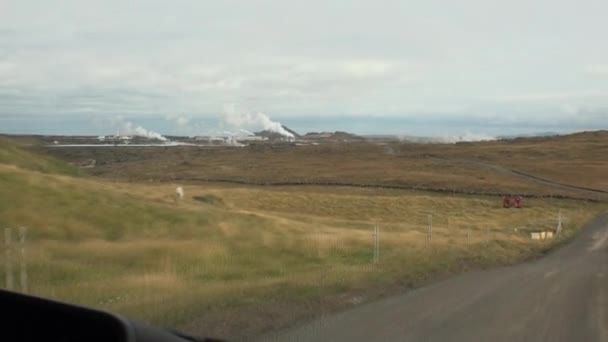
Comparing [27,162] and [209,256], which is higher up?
[27,162]

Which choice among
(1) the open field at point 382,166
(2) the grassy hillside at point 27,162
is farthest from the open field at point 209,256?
(1) the open field at point 382,166

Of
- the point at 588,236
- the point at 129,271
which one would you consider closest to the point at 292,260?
the point at 129,271

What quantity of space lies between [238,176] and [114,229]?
8210 cm

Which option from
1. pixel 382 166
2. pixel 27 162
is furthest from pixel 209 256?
pixel 382 166

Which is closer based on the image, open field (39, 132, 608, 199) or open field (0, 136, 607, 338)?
open field (0, 136, 607, 338)

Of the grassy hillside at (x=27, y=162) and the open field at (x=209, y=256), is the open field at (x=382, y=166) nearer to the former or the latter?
the open field at (x=209, y=256)

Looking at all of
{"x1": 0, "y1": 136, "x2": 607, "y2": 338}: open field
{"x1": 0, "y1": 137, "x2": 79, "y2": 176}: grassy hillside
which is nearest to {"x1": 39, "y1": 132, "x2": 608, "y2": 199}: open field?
{"x1": 0, "y1": 136, "x2": 607, "y2": 338}: open field

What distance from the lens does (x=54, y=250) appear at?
19.7 metres

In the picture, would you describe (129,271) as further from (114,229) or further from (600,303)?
(600,303)

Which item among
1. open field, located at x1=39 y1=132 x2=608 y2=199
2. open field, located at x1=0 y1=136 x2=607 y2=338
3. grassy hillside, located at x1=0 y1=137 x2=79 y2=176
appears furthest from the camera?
open field, located at x1=39 y1=132 x2=608 y2=199

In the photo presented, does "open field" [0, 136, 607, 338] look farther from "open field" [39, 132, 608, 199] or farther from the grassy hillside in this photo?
"open field" [39, 132, 608, 199]

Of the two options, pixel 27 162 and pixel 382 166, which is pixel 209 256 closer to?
pixel 27 162

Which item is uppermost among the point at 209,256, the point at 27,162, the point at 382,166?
A: the point at 27,162

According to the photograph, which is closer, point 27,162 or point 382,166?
point 27,162
